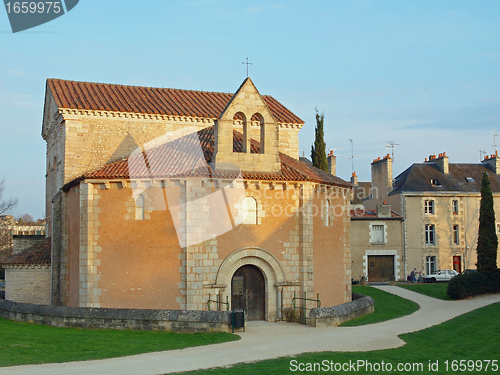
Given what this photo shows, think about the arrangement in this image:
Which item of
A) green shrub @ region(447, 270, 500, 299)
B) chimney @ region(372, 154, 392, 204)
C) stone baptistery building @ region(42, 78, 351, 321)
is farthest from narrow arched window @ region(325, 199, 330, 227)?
chimney @ region(372, 154, 392, 204)

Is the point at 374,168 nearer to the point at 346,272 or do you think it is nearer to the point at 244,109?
the point at 346,272

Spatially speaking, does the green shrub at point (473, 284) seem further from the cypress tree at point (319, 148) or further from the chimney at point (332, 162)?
the chimney at point (332, 162)

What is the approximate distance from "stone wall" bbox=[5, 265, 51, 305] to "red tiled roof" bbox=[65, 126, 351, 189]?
16.1 feet

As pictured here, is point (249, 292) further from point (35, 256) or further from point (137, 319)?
point (35, 256)

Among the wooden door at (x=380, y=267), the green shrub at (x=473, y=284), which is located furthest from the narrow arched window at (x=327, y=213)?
the wooden door at (x=380, y=267)

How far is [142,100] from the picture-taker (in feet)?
89.6

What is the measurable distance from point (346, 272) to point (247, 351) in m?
10.8

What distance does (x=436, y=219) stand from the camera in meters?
46.6

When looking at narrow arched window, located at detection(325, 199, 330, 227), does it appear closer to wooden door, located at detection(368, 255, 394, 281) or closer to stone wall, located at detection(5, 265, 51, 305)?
stone wall, located at detection(5, 265, 51, 305)

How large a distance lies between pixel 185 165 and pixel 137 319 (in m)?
6.30

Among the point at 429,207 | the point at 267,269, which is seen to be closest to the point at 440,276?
the point at 429,207

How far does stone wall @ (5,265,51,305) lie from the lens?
25719 mm

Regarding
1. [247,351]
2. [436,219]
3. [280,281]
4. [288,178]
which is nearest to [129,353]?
[247,351]

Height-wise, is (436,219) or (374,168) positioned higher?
(374,168)
